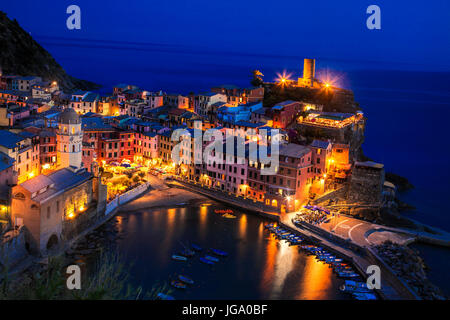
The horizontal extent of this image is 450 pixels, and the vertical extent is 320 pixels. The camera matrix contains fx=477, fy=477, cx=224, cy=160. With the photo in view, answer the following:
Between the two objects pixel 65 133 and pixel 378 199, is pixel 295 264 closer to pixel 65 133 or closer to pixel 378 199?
pixel 378 199

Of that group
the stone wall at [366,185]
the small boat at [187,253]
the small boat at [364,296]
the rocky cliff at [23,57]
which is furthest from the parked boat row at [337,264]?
the rocky cliff at [23,57]

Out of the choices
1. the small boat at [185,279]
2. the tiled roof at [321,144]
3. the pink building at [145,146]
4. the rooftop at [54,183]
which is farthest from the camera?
the pink building at [145,146]

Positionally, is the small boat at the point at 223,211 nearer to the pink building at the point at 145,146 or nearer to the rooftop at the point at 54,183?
the rooftop at the point at 54,183

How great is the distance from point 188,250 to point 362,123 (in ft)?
68.6

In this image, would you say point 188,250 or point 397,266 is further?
point 188,250

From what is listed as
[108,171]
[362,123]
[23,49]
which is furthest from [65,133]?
[23,49]

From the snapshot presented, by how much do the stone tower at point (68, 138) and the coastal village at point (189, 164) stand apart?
0.06 meters

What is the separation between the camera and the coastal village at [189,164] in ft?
68.2

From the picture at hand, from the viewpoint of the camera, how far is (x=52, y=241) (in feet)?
66.1

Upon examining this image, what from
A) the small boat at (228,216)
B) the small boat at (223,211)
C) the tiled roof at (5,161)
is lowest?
the small boat at (228,216)

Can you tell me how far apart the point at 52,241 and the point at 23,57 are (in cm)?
4428

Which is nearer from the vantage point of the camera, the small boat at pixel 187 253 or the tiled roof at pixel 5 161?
the small boat at pixel 187 253
